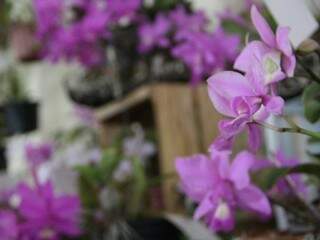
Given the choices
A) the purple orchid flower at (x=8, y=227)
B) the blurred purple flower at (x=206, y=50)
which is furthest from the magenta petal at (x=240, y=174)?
the purple orchid flower at (x=8, y=227)

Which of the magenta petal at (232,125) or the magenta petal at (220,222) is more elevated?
the magenta petal at (232,125)

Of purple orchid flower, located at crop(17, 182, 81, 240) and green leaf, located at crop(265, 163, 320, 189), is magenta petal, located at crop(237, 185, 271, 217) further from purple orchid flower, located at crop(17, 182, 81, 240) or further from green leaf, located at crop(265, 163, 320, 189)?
purple orchid flower, located at crop(17, 182, 81, 240)

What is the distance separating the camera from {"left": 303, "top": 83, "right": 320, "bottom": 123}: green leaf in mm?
420

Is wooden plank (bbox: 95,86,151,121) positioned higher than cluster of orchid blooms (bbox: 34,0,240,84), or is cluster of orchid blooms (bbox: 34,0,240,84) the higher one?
Answer: cluster of orchid blooms (bbox: 34,0,240,84)

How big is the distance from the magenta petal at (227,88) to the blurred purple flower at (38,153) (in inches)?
31.6

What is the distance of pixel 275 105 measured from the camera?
30 centimetres

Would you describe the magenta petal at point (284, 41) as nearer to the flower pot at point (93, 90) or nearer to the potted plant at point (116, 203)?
the potted plant at point (116, 203)

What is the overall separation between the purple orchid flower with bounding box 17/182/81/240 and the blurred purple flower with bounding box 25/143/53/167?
323 millimetres

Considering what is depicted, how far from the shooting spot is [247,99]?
1.01 feet

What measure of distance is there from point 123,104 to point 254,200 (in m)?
0.72

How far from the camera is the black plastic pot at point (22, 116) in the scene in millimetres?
2020

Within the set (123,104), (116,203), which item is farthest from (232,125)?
(123,104)

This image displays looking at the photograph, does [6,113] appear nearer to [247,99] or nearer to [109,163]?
[109,163]

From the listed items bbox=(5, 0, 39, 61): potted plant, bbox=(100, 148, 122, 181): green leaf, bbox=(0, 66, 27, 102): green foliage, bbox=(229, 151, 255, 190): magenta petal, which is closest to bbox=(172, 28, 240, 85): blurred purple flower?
bbox=(100, 148, 122, 181): green leaf
